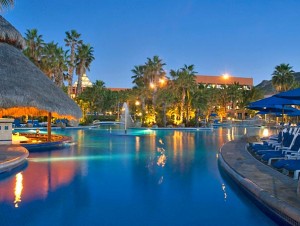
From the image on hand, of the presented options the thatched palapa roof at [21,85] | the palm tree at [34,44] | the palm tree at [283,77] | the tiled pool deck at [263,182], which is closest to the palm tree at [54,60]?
the palm tree at [34,44]

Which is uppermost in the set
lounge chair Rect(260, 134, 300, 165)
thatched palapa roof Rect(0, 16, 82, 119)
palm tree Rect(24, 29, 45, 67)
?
palm tree Rect(24, 29, 45, 67)

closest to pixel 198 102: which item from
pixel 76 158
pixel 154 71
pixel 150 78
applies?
pixel 154 71

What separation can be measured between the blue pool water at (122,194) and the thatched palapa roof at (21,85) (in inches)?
130

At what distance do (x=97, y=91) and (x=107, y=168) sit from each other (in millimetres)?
44988

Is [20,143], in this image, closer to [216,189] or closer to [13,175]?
[13,175]

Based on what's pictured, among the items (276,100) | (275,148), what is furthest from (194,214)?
(276,100)

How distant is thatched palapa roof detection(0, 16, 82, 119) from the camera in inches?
568

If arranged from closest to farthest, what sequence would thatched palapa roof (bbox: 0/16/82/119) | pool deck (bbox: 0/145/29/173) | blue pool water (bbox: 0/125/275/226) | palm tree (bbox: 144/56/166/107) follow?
blue pool water (bbox: 0/125/275/226)
pool deck (bbox: 0/145/29/173)
thatched palapa roof (bbox: 0/16/82/119)
palm tree (bbox: 144/56/166/107)

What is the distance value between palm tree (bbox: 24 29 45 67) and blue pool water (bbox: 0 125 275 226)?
3038 centimetres

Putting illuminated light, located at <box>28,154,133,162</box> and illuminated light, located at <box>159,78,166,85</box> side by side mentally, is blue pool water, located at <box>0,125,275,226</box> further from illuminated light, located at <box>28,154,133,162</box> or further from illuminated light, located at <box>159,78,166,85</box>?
illuminated light, located at <box>159,78,166,85</box>

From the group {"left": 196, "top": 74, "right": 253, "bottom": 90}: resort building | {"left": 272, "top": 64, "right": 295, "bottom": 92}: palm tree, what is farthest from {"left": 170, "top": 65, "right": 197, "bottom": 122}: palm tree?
Result: {"left": 196, "top": 74, "right": 253, "bottom": 90}: resort building

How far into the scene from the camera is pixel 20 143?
1684 cm

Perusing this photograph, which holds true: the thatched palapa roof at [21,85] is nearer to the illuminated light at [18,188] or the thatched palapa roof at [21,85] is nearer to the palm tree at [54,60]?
the illuminated light at [18,188]

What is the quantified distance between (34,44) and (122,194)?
37.5 meters
